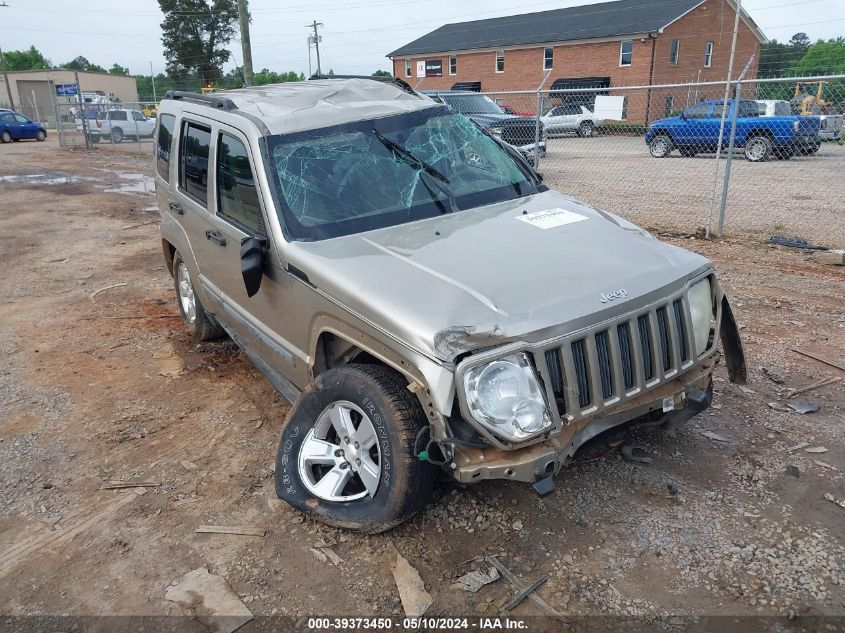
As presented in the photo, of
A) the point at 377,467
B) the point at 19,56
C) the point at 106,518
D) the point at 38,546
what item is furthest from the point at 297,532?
the point at 19,56

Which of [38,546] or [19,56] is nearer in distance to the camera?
[38,546]

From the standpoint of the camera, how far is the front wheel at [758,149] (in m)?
15.8

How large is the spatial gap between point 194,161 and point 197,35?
216 ft

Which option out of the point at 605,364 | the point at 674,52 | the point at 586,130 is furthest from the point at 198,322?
the point at 674,52

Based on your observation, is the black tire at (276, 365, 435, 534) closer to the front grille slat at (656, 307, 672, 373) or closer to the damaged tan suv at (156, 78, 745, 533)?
the damaged tan suv at (156, 78, 745, 533)

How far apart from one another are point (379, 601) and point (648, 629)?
1082 mm

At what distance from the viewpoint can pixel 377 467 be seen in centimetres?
304

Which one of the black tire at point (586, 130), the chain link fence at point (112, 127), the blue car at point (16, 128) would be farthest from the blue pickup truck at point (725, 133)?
the blue car at point (16, 128)

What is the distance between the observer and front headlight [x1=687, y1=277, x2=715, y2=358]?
3.26 meters

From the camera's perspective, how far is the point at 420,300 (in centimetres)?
281

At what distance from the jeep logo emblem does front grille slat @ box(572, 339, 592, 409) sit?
228 millimetres

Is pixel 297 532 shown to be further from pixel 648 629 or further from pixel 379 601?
pixel 648 629

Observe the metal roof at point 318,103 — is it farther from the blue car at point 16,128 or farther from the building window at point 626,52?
the building window at point 626,52

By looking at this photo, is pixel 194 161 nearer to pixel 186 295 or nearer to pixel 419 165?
pixel 186 295
